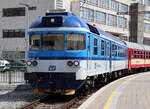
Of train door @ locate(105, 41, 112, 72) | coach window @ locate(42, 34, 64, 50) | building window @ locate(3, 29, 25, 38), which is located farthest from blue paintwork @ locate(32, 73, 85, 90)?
building window @ locate(3, 29, 25, 38)

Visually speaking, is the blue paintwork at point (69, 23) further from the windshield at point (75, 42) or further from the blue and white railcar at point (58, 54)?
the windshield at point (75, 42)

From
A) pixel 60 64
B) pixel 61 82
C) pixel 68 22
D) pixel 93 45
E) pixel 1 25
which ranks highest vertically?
pixel 1 25

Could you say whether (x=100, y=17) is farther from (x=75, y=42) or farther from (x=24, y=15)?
(x=75, y=42)

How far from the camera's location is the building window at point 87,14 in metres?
45.7

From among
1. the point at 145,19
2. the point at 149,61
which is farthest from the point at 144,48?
the point at 145,19

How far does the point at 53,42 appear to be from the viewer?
10.4 meters

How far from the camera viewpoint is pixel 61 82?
33.3 ft

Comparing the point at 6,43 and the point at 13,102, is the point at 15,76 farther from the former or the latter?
the point at 6,43

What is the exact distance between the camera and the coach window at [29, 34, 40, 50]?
416 inches

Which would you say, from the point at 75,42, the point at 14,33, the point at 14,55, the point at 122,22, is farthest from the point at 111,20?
the point at 75,42

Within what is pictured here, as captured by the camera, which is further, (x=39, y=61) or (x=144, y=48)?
(x=144, y=48)

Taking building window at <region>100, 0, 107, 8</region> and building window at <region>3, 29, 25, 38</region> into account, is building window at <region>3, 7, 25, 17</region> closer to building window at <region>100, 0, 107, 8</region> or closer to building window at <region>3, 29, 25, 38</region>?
building window at <region>3, 29, 25, 38</region>

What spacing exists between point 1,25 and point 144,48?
2657 centimetres

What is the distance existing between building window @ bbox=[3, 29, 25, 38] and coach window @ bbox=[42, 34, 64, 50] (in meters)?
35.4
